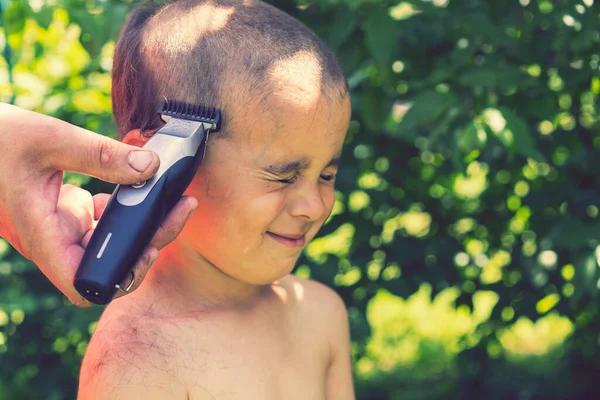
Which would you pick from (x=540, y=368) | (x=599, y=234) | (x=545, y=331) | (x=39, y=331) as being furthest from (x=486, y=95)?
(x=545, y=331)

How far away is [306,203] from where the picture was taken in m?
1.61

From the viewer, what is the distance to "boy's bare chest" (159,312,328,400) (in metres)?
1.62

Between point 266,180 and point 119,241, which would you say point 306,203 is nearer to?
point 266,180

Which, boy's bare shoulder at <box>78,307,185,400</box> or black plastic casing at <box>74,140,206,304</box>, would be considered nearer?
black plastic casing at <box>74,140,206,304</box>

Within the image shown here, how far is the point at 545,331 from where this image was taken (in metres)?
4.29

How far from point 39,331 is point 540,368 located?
7.21ft

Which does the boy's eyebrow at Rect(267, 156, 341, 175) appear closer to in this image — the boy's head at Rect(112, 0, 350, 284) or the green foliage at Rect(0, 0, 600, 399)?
the boy's head at Rect(112, 0, 350, 284)

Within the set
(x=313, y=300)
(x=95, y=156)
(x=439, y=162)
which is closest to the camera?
(x=95, y=156)

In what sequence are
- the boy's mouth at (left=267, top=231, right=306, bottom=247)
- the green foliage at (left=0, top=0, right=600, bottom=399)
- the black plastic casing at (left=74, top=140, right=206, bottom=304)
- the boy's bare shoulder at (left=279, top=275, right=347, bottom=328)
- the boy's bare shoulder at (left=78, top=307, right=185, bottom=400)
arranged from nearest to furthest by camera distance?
the black plastic casing at (left=74, top=140, right=206, bottom=304) → the boy's bare shoulder at (left=78, top=307, right=185, bottom=400) → the boy's mouth at (left=267, top=231, right=306, bottom=247) → the boy's bare shoulder at (left=279, top=275, right=347, bottom=328) → the green foliage at (left=0, top=0, right=600, bottom=399)

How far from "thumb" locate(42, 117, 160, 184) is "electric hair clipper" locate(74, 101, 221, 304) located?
0.02 meters

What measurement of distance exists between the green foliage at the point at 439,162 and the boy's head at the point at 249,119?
0.49m

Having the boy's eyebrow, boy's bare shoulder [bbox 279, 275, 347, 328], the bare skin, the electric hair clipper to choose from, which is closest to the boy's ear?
the bare skin

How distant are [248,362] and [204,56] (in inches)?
24.5

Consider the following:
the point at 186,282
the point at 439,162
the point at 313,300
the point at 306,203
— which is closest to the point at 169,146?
the point at 306,203
